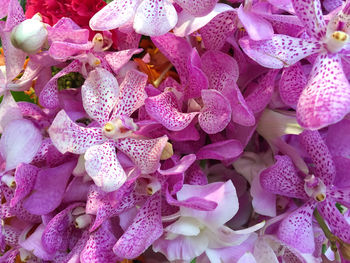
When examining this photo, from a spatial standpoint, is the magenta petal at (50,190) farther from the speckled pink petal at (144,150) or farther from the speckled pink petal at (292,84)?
the speckled pink petal at (292,84)

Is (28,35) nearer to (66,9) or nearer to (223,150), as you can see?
(66,9)

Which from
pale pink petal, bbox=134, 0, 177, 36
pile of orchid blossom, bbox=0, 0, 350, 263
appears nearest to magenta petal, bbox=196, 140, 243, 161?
pile of orchid blossom, bbox=0, 0, 350, 263

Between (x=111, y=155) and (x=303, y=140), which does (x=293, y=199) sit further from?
(x=111, y=155)

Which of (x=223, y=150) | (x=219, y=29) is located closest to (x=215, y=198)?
(x=223, y=150)

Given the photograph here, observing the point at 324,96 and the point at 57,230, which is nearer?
the point at 324,96

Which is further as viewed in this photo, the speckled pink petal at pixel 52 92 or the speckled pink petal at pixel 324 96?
the speckled pink petal at pixel 52 92

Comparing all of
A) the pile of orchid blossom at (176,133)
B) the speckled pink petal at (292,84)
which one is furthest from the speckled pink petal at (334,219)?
the speckled pink petal at (292,84)

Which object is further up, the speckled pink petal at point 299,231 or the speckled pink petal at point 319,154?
the speckled pink petal at point 319,154
